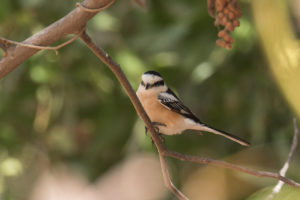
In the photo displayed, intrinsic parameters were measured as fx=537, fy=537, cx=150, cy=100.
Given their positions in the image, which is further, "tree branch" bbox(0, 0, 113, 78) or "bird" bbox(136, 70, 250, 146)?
"bird" bbox(136, 70, 250, 146)

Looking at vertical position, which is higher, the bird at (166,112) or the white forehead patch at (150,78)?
the white forehead patch at (150,78)

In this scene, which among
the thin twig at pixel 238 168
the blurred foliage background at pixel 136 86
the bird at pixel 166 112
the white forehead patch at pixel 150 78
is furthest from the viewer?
the blurred foliage background at pixel 136 86

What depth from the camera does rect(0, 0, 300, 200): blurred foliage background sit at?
306cm

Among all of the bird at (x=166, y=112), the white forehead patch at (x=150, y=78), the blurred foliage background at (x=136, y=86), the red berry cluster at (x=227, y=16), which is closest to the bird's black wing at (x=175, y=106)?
the bird at (x=166, y=112)

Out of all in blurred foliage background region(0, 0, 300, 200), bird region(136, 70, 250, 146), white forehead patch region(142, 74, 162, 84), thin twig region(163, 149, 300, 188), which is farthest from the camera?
blurred foliage background region(0, 0, 300, 200)

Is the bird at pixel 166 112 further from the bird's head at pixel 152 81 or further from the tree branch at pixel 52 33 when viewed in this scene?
the tree branch at pixel 52 33

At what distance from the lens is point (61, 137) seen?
3895 mm

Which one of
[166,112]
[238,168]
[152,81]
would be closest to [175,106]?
[166,112]

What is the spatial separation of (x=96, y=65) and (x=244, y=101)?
3.20 ft

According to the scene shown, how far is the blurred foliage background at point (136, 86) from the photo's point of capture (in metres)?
3.06

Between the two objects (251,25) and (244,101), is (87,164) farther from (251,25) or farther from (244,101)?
(251,25)

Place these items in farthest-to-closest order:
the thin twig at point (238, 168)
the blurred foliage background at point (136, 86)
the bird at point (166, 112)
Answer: the blurred foliage background at point (136, 86) < the bird at point (166, 112) < the thin twig at point (238, 168)

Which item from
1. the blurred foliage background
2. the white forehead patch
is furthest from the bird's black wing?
the blurred foliage background

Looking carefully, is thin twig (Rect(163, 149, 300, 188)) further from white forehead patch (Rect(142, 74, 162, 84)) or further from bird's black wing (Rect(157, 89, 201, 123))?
white forehead patch (Rect(142, 74, 162, 84))
